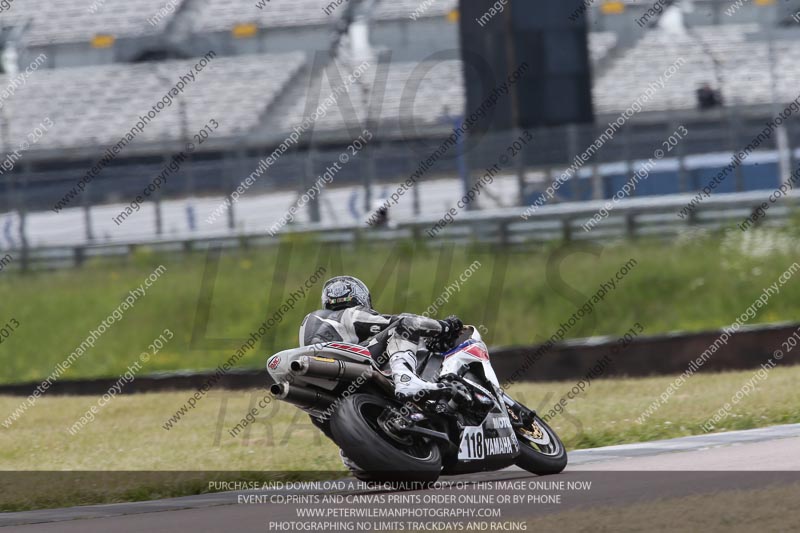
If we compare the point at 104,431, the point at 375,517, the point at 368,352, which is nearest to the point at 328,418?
the point at 368,352

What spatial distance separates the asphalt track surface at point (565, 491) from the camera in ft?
26.9

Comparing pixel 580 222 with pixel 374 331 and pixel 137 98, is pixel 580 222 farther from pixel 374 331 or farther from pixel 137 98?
pixel 137 98

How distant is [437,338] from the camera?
9.66 meters

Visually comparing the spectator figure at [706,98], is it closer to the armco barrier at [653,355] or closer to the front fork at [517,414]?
the armco barrier at [653,355]

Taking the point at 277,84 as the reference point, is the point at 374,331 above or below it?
above

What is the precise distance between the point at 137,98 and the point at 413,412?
29.9 metres

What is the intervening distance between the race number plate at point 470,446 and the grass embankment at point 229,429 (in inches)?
73.4

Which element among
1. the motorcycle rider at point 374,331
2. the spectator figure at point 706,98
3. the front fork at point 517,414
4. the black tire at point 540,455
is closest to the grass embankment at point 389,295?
the spectator figure at point 706,98

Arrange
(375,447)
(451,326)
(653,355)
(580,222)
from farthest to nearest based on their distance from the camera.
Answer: (580,222), (653,355), (451,326), (375,447)

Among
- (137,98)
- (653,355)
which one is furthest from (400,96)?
(653,355)

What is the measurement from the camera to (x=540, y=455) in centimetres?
973

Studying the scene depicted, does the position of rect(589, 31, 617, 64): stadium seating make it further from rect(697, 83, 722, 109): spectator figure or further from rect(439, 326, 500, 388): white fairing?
rect(439, 326, 500, 388): white fairing

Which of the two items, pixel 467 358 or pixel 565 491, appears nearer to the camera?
pixel 565 491

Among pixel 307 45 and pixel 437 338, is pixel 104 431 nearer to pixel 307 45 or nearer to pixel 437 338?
pixel 437 338
